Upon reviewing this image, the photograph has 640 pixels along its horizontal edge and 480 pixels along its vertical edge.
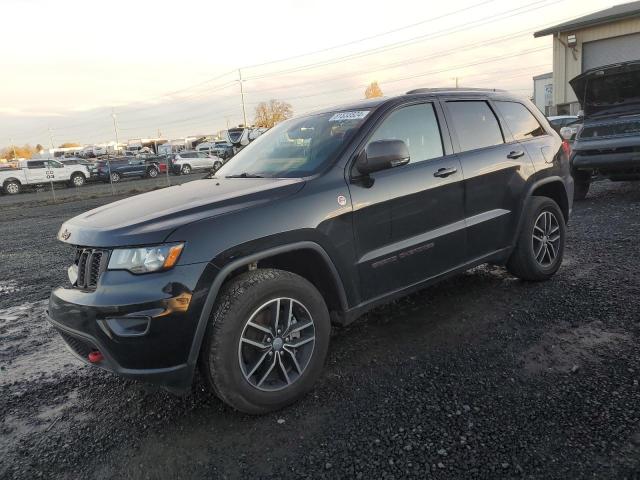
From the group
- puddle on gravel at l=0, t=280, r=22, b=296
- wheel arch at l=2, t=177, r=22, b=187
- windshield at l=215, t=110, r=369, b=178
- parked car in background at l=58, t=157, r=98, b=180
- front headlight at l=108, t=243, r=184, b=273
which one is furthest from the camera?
parked car in background at l=58, t=157, r=98, b=180

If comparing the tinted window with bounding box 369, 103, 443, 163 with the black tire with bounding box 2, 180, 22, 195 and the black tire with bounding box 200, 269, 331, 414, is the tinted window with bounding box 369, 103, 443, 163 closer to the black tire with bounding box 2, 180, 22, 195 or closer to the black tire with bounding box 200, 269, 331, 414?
the black tire with bounding box 200, 269, 331, 414

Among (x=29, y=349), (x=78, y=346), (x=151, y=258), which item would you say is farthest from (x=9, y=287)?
(x=151, y=258)

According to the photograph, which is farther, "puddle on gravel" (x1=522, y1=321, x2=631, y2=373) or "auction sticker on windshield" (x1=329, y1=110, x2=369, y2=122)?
"auction sticker on windshield" (x1=329, y1=110, x2=369, y2=122)

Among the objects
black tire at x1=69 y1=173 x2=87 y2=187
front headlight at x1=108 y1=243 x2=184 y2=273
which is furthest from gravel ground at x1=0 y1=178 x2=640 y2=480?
black tire at x1=69 y1=173 x2=87 y2=187

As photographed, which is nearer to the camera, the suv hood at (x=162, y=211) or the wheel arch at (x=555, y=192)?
the suv hood at (x=162, y=211)

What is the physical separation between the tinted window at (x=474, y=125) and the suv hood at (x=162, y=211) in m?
1.63

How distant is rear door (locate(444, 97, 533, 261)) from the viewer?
12.9 feet

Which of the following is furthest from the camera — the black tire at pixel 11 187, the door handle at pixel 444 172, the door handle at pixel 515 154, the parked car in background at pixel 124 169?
the parked car in background at pixel 124 169

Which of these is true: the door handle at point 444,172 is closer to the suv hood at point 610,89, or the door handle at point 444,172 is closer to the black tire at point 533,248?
the black tire at point 533,248

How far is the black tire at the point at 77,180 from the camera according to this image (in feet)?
92.5

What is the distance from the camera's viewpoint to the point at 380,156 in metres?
3.17

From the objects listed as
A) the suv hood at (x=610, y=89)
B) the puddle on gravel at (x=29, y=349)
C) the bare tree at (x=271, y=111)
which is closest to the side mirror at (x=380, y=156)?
the puddle on gravel at (x=29, y=349)

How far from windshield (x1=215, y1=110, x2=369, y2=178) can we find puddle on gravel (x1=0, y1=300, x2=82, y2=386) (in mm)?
1957

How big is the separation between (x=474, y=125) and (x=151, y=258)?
9.53ft
